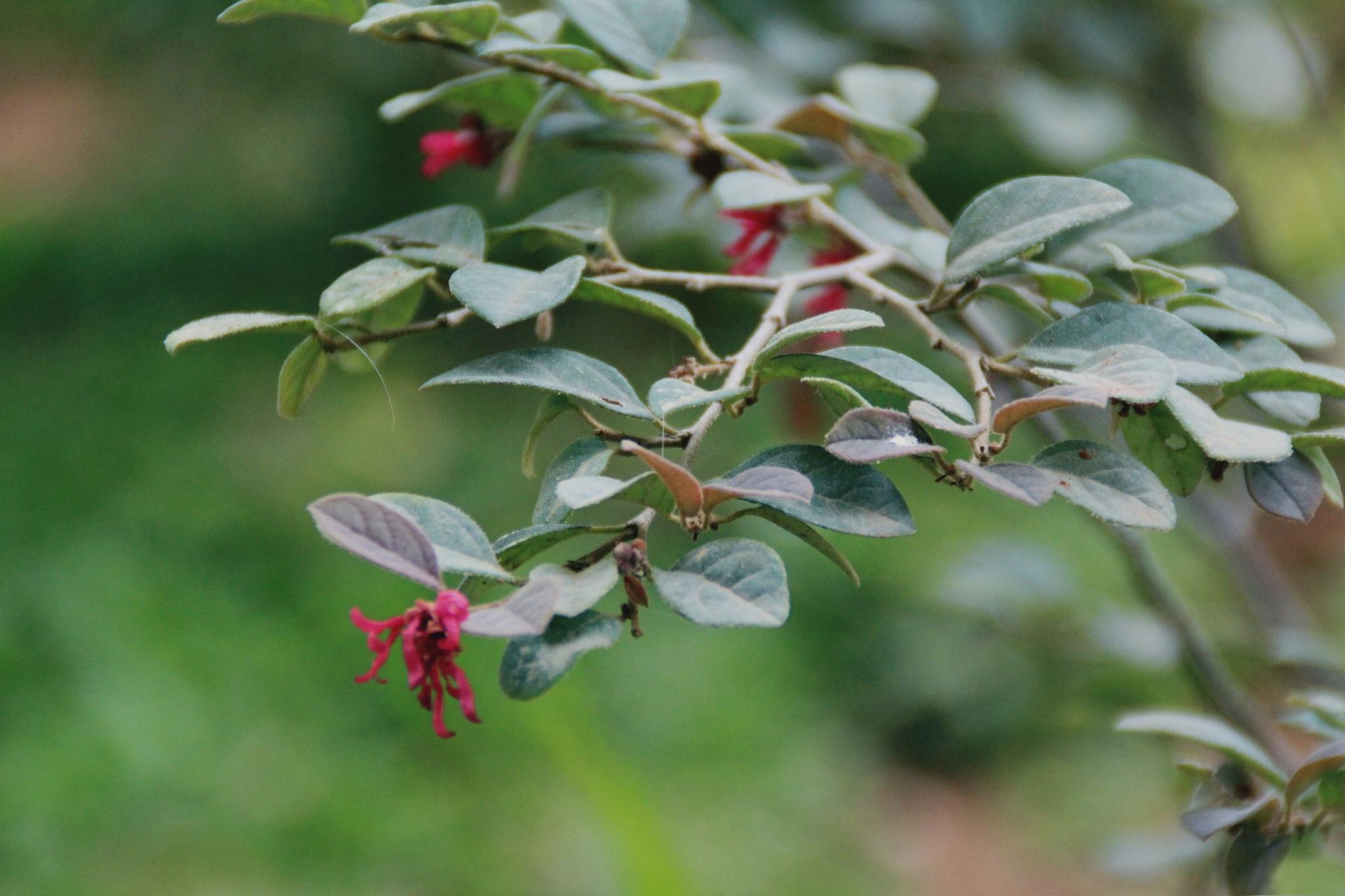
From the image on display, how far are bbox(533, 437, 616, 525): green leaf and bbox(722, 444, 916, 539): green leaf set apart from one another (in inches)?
2.0

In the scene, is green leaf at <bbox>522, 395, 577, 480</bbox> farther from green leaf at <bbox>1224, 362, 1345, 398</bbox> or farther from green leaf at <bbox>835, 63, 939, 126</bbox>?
green leaf at <bbox>835, 63, 939, 126</bbox>

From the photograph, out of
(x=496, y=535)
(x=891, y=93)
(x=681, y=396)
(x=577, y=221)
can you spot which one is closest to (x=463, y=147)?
(x=577, y=221)

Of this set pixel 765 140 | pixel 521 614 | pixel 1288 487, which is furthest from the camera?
pixel 765 140

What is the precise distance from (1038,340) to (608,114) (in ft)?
1.19

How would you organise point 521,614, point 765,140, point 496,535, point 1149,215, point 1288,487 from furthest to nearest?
point 496,535 → point 765,140 → point 1149,215 → point 1288,487 → point 521,614

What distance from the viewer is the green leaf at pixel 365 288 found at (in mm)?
469

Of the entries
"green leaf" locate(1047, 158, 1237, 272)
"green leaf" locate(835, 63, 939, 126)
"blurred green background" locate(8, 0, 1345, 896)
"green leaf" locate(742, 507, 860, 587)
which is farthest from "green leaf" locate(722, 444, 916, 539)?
"blurred green background" locate(8, 0, 1345, 896)

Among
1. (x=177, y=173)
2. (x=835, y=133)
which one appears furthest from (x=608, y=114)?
(x=177, y=173)

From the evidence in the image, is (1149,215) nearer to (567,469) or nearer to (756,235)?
(756,235)

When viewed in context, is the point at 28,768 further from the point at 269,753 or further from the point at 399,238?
the point at 399,238

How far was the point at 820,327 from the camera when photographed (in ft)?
1.33

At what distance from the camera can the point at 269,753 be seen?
5.81 feet

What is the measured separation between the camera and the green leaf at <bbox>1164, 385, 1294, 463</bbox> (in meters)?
0.40

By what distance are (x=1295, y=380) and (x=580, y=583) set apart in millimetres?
301
